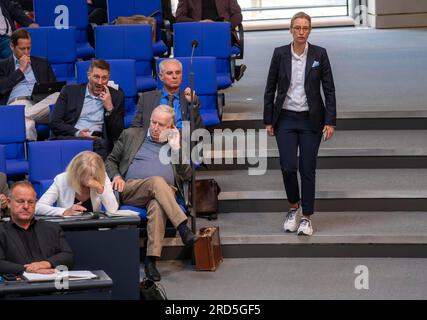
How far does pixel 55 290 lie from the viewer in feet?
19.0

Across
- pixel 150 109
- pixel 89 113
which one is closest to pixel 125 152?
pixel 150 109

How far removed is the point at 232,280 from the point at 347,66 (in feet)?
17.6

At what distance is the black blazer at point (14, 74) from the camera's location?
8945mm

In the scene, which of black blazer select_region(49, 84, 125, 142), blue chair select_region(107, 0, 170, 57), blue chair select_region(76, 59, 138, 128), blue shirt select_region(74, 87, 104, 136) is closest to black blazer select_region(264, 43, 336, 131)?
black blazer select_region(49, 84, 125, 142)

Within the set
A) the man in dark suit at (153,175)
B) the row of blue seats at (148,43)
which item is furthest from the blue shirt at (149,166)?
the row of blue seats at (148,43)

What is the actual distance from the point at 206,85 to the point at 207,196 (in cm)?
121

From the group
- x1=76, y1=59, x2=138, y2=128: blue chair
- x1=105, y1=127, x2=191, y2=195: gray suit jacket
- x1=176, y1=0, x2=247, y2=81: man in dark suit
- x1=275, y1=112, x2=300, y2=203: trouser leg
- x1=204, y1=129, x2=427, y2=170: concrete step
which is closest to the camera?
x1=275, y1=112, x2=300, y2=203: trouser leg

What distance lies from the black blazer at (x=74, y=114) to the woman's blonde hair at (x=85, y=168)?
48.5 inches

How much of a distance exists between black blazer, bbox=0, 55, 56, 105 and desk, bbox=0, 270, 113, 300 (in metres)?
3.43

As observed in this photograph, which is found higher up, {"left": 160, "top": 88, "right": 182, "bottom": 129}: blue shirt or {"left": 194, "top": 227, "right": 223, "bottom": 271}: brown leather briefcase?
{"left": 160, "top": 88, "right": 182, "bottom": 129}: blue shirt

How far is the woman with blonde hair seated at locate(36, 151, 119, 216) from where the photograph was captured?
6.95 m

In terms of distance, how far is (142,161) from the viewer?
762 centimetres

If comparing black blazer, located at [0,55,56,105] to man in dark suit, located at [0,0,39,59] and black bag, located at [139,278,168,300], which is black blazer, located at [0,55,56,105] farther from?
black bag, located at [139,278,168,300]

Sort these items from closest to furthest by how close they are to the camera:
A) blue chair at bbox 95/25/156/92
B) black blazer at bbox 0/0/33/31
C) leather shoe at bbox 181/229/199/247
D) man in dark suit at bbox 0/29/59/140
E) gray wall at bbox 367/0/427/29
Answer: leather shoe at bbox 181/229/199/247
man in dark suit at bbox 0/29/59/140
blue chair at bbox 95/25/156/92
black blazer at bbox 0/0/33/31
gray wall at bbox 367/0/427/29
